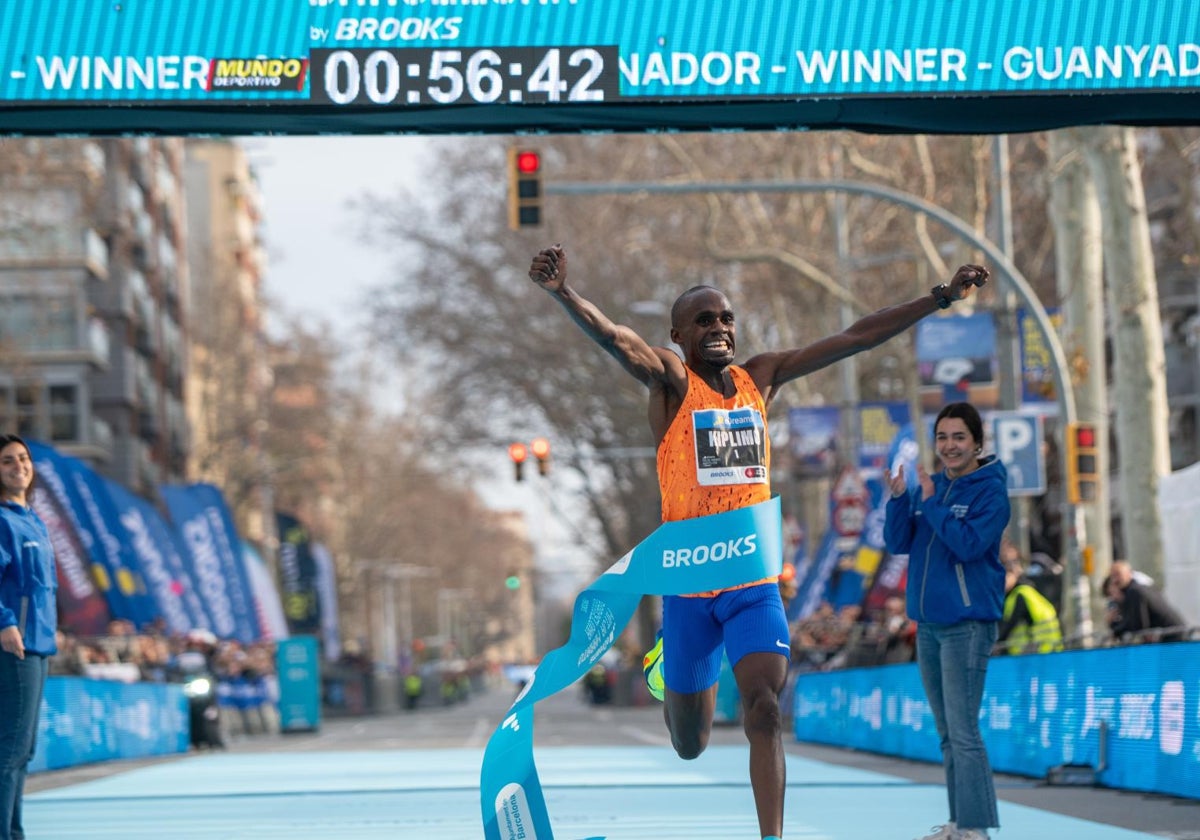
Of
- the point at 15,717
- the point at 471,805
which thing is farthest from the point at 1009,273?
the point at 15,717

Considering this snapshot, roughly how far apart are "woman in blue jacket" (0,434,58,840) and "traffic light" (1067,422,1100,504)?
52.1 ft

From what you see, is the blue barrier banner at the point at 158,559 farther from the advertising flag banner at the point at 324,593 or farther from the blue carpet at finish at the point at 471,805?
the advertising flag banner at the point at 324,593

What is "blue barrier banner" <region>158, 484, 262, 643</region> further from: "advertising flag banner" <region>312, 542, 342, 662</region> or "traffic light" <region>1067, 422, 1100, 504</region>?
"traffic light" <region>1067, 422, 1100, 504</region>

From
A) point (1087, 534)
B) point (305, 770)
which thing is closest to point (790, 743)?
point (1087, 534)

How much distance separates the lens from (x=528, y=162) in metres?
25.5

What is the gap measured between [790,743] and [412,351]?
1117 inches

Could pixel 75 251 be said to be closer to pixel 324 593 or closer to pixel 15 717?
→ pixel 324 593

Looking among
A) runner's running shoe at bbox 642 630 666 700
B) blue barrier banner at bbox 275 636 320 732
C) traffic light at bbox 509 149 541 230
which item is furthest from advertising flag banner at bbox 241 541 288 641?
runner's running shoe at bbox 642 630 666 700

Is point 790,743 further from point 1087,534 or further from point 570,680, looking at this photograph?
point 570,680

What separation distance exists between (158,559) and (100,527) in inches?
149

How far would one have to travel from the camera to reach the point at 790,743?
1136 inches

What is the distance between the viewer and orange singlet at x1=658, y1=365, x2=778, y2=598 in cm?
851

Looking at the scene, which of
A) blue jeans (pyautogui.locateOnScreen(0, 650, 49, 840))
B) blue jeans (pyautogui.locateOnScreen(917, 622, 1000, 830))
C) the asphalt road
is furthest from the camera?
the asphalt road

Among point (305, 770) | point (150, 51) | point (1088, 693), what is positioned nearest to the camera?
point (150, 51)
